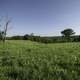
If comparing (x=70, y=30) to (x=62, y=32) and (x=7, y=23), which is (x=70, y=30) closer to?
(x=62, y=32)

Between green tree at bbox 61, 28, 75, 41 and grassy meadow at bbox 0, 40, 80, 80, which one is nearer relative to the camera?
grassy meadow at bbox 0, 40, 80, 80

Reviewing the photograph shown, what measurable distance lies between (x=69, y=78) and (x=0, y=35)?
65.1 meters

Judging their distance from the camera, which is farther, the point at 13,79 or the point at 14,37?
the point at 14,37

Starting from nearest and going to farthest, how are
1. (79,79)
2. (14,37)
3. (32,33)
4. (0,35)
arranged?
(79,79) → (0,35) → (14,37) → (32,33)

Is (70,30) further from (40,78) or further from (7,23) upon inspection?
(40,78)

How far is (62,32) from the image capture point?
104750 millimetres

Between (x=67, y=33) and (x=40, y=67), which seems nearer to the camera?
(x=40, y=67)

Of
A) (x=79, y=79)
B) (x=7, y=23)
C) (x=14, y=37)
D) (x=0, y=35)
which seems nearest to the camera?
(x=79, y=79)

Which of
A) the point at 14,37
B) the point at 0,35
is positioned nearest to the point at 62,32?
the point at 14,37

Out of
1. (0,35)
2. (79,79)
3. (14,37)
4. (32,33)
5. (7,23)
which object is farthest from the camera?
(32,33)

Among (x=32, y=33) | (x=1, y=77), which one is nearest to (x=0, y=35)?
(x=32, y=33)

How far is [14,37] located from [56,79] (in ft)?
263

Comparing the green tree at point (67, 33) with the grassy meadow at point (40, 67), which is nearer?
the grassy meadow at point (40, 67)

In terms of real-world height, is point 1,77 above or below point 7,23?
below
